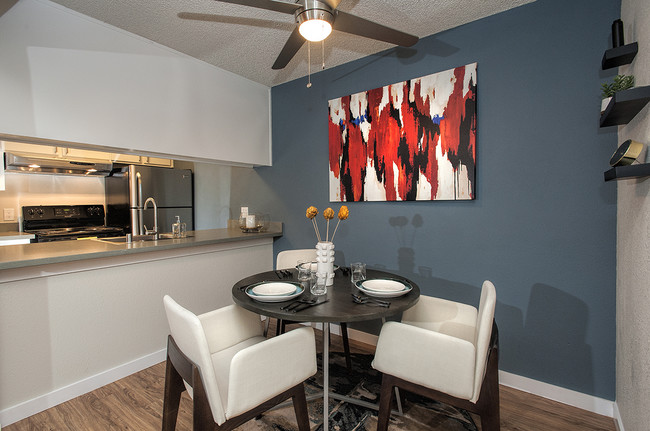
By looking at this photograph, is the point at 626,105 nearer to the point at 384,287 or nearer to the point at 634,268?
the point at 634,268

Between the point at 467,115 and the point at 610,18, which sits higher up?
the point at 610,18

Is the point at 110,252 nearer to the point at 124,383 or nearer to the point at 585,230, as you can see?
the point at 124,383

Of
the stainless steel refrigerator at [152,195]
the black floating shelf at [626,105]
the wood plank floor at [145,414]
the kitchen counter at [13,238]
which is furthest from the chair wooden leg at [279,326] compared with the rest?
the kitchen counter at [13,238]

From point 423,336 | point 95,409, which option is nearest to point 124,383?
point 95,409

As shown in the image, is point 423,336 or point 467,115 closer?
point 423,336

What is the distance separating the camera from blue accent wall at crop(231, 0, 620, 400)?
1.78m

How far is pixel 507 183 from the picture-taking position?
2053 mm

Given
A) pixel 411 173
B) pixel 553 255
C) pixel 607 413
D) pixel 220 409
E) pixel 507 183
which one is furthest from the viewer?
pixel 411 173

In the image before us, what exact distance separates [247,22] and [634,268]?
2608 millimetres

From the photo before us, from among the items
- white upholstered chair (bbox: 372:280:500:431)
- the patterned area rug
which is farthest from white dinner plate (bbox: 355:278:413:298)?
the patterned area rug

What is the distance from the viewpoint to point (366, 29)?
160 centimetres

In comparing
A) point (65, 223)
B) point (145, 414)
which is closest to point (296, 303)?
point (145, 414)

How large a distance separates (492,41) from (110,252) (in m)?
2.90

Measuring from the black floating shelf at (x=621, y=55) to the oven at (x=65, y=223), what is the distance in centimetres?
456
